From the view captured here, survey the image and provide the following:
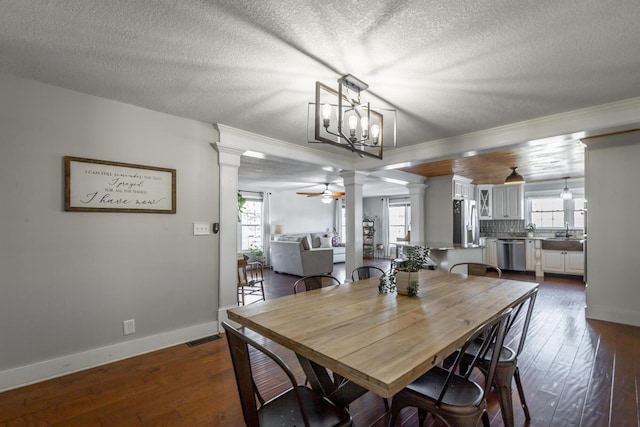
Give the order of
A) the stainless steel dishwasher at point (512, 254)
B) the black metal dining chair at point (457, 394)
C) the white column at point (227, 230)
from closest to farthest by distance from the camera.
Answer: the black metal dining chair at point (457, 394) → the white column at point (227, 230) → the stainless steel dishwasher at point (512, 254)

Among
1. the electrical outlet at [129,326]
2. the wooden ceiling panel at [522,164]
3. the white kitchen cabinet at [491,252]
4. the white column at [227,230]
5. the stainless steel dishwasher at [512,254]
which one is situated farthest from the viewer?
the white kitchen cabinet at [491,252]

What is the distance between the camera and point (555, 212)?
721 centimetres

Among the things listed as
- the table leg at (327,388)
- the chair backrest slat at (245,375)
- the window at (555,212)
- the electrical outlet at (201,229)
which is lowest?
the table leg at (327,388)

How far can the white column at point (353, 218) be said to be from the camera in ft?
16.4

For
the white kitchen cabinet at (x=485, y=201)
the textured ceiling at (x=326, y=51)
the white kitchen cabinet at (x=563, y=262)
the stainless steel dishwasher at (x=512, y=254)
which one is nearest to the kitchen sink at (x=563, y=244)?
the white kitchen cabinet at (x=563, y=262)

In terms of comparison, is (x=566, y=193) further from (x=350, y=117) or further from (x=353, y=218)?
(x=350, y=117)

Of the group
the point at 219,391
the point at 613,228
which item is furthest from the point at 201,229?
the point at 613,228

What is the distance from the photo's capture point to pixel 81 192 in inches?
97.8

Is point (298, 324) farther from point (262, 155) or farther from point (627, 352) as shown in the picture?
point (627, 352)

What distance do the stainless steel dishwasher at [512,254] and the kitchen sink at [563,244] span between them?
464mm

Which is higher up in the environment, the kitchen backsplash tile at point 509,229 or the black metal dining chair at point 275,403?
the kitchen backsplash tile at point 509,229

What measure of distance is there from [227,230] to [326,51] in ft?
7.31

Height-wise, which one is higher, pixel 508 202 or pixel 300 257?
pixel 508 202

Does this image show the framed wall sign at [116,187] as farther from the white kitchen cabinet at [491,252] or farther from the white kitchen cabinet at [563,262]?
the white kitchen cabinet at [563,262]
